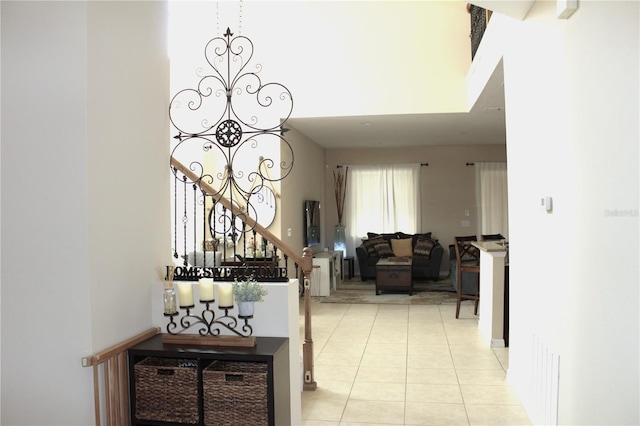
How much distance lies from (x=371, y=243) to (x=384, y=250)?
0.29 metres

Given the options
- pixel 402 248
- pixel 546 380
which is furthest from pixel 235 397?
pixel 402 248

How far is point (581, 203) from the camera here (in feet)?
7.36

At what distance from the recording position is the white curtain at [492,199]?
32.5ft

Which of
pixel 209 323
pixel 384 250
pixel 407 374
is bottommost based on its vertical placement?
pixel 407 374

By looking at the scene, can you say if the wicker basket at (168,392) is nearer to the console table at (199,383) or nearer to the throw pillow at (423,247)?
the console table at (199,383)

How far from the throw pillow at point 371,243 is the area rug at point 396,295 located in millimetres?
602

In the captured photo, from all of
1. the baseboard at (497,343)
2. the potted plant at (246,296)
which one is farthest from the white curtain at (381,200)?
the potted plant at (246,296)

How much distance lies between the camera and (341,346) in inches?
201

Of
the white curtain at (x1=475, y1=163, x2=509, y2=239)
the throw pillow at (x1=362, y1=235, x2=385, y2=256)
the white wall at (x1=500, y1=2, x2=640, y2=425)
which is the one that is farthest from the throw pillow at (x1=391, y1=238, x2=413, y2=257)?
the white wall at (x1=500, y1=2, x2=640, y2=425)

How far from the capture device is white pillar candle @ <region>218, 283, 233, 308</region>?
2.48 metres

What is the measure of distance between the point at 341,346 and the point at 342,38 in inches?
158

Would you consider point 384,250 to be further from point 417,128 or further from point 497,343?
point 497,343

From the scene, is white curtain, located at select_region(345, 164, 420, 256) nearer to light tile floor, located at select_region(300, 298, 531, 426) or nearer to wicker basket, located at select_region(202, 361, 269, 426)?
light tile floor, located at select_region(300, 298, 531, 426)

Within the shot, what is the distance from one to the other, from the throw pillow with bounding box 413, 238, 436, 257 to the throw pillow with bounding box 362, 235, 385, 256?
64 centimetres
